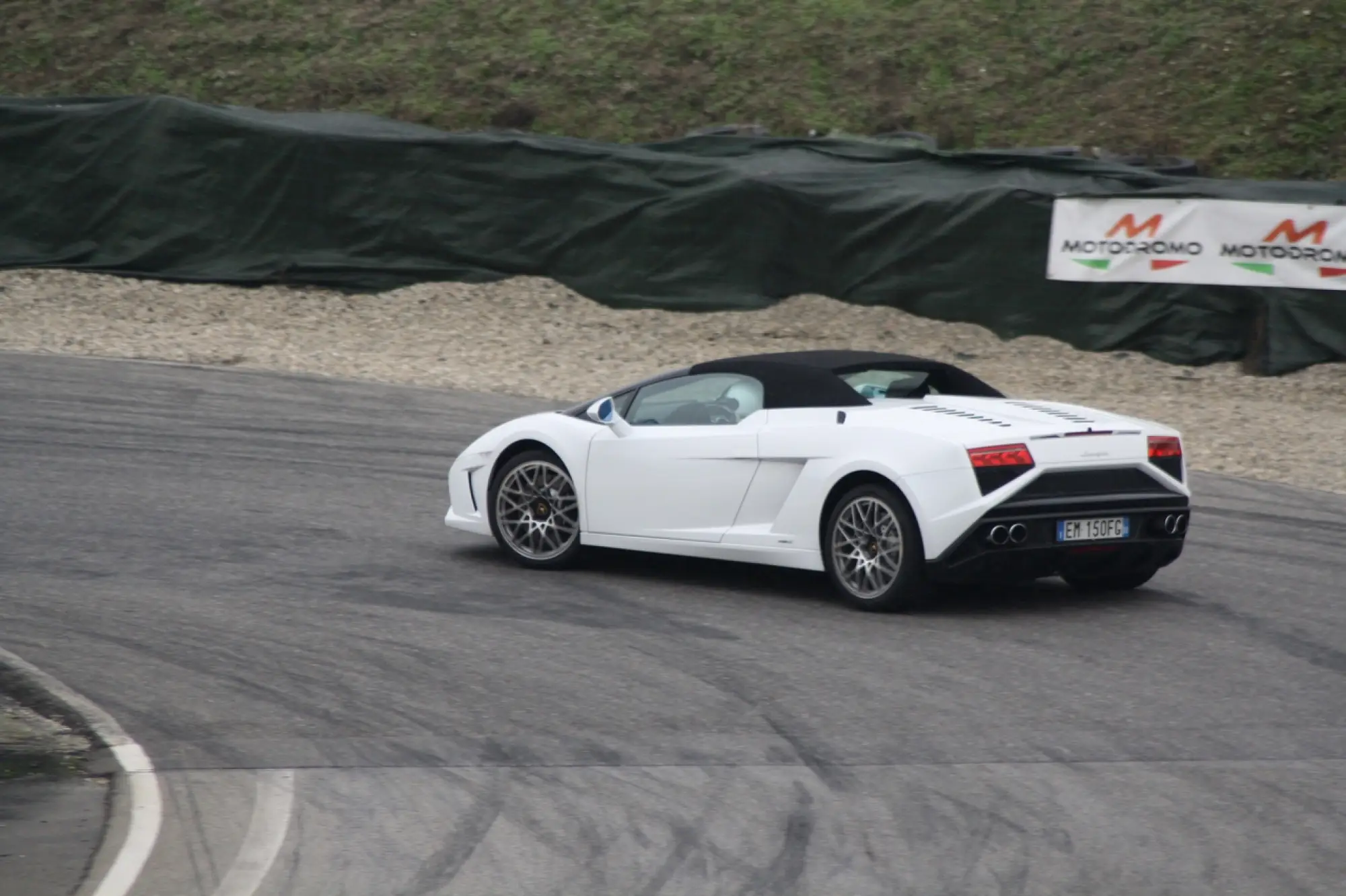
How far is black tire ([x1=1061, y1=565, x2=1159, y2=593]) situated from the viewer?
31.4 feet

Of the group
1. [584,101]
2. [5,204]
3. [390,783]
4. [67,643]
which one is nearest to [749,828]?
[390,783]

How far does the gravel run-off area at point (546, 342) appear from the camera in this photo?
1709 centimetres

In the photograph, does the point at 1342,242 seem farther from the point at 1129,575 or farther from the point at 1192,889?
the point at 1192,889

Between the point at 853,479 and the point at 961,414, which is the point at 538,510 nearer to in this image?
the point at 853,479

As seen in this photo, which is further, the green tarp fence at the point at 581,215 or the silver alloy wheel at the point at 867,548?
the green tarp fence at the point at 581,215

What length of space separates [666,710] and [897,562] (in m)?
1.86

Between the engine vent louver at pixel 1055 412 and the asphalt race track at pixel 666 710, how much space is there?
38.0 inches

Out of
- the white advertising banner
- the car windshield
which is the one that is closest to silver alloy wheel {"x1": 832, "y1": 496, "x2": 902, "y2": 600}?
the car windshield

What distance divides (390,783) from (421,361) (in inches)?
490

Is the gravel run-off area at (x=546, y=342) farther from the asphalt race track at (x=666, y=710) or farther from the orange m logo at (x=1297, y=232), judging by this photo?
the asphalt race track at (x=666, y=710)

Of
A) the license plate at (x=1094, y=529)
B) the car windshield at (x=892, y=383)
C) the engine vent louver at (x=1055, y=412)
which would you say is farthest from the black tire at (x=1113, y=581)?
the car windshield at (x=892, y=383)

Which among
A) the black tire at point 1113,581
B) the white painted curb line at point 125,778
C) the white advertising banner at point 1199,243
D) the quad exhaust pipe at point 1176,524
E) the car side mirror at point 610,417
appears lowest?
the white painted curb line at point 125,778

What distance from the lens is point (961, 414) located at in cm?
914

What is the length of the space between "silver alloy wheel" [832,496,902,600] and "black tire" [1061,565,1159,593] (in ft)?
3.57
